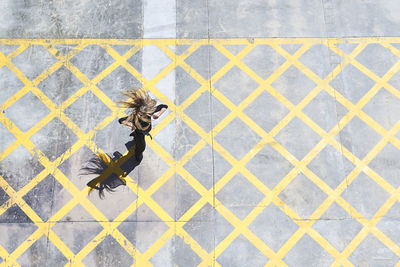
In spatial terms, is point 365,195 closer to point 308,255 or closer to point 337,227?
point 337,227

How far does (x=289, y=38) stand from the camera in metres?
9.52

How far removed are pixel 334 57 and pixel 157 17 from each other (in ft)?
14.8

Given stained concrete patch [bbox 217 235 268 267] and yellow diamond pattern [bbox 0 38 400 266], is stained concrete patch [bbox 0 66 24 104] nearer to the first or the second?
yellow diamond pattern [bbox 0 38 400 266]

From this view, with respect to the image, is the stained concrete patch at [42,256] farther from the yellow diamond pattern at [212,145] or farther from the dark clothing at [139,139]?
the dark clothing at [139,139]

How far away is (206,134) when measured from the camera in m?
8.73

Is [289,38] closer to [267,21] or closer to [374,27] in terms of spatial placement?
[267,21]

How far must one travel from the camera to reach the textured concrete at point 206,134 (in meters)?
8.00

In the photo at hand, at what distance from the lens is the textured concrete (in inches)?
315

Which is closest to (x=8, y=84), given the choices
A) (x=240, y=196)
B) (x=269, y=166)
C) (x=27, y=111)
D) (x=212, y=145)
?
(x=27, y=111)

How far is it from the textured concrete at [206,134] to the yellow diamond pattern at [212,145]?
0.03m

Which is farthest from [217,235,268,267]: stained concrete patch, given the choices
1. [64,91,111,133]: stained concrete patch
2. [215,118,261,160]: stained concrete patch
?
[64,91,111,133]: stained concrete patch

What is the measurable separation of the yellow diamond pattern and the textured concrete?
0.03m

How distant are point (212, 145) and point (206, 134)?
0.29m

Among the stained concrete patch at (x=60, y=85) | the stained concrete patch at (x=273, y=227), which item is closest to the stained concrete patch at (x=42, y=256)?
the stained concrete patch at (x=60, y=85)
